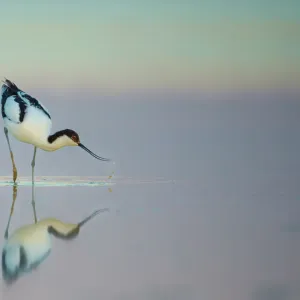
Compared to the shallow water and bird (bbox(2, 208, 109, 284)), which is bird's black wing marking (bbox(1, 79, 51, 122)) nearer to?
the shallow water

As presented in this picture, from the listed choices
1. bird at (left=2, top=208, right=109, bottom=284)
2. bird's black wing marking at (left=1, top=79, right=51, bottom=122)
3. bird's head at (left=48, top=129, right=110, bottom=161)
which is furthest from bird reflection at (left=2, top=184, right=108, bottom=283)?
bird's black wing marking at (left=1, top=79, right=51, bottom=122)

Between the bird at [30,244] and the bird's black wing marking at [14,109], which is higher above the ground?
the bird's black wing marking at [14,109]

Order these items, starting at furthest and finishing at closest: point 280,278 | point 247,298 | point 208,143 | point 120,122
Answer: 1. point 120,122
2. point 208,143
3. point 280,278
4. point 247,298

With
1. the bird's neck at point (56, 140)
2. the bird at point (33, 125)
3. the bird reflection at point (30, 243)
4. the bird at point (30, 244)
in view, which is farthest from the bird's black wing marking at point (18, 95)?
the bird at point (30, 244)

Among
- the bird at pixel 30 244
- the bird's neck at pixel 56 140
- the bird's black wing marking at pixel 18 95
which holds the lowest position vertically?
the bird at pixel 30 244

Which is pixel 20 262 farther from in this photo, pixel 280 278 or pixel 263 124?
pixel 263 124

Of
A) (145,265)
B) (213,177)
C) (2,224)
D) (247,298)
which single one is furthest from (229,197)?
(247,298)

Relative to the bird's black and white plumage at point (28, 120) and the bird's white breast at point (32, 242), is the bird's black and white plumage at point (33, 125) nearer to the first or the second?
the bird's black and white plumage at point (28, 120)
